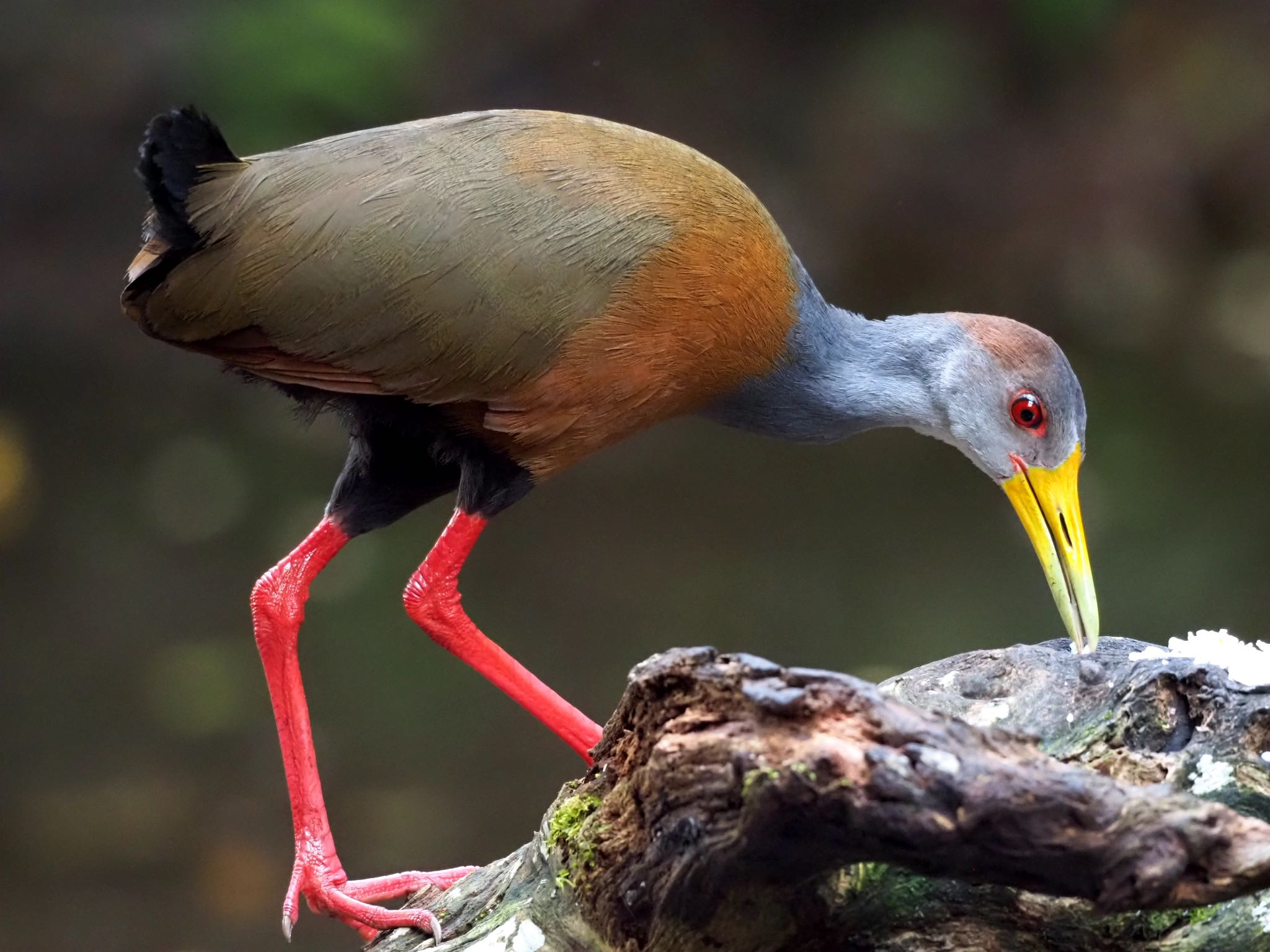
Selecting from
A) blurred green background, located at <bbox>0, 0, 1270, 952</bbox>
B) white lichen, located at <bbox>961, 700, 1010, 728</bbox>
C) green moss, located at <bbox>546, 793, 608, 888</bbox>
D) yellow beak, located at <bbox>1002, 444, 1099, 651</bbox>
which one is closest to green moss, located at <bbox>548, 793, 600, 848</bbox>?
green moss, located at <bbox>546, 793, 608, 888</bbox>

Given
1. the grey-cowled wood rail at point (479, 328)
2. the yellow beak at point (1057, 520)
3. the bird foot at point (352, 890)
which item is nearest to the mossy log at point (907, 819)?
the bird foot at point (352, 890)

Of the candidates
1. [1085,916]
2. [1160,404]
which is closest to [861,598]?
[1160,404]

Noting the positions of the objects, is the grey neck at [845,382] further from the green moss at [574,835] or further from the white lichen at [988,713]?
the green moss at [574,835]

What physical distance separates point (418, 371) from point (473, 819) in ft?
6.70

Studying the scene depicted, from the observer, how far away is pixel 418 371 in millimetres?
2277

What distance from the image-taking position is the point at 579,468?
568cm

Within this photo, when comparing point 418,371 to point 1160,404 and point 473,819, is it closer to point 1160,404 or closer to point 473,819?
point 473,819

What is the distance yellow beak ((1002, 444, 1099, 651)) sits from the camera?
260cm

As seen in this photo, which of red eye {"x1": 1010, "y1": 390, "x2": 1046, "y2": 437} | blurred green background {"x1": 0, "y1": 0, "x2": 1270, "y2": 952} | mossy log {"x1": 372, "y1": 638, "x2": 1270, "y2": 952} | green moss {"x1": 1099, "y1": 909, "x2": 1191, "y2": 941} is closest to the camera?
mossy log {"x1": 372, "y1": 638, "x2": 1270, "y2": 952}

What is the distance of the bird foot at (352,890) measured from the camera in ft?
7.33

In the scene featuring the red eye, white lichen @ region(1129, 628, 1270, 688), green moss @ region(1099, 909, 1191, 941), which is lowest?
green moss @ region(1099, 909, 1191, 941)

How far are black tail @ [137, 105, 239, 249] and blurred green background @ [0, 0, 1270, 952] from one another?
6.74 ft

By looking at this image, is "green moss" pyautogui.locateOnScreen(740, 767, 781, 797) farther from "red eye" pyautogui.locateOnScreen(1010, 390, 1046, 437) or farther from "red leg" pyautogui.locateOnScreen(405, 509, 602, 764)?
"red eye" pyautogui.locateOnScreen(1010, 390, 1046, 437)

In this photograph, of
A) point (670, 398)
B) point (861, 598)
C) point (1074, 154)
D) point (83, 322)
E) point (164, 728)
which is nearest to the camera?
point (670, 398)
